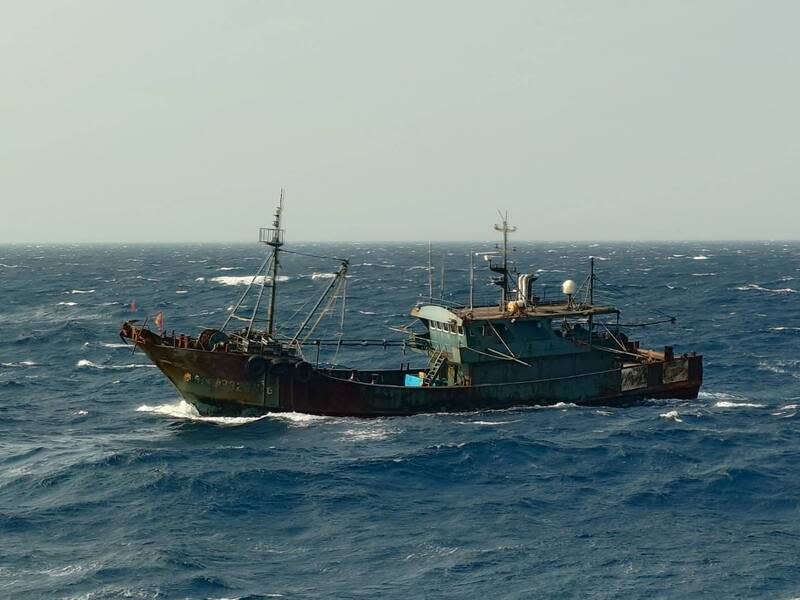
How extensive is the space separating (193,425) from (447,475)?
591 inches

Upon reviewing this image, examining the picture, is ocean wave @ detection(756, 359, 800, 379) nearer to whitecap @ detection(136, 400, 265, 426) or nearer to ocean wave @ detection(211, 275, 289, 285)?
whitecap @ detection(136, 400, 265, 426)

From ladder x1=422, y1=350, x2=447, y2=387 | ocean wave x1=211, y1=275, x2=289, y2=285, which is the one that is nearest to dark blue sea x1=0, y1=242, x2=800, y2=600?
ladder x1=422, y1=350, x2=447, y2=387

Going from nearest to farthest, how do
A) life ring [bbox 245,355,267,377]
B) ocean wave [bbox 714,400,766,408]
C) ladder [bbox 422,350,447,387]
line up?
life ring [bbox 245,355,267,377], ladder [bbox 422,350,447,387], ocean wave [bbox 714,400,766,408]

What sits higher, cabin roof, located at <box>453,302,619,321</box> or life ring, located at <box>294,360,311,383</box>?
cabin roof, located at <box>453,302,619,321</box>

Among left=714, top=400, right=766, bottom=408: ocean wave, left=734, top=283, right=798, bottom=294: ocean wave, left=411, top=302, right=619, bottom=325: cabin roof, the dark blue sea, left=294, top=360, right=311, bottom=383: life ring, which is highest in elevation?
left=411, top=302, right=619, bottom=325: cabin roof

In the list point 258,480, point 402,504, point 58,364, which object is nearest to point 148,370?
point 58,364

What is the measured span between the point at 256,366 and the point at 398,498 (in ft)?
47.9

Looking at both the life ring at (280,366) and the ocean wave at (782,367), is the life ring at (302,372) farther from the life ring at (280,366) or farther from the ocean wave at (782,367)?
the ocean wave at (782,367)

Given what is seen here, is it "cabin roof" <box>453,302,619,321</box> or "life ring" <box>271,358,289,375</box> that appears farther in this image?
"cabin roof" <box>453,302,619,321</box>

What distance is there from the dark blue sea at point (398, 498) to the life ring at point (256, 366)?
2.40 metres

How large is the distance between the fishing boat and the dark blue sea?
1.12 m

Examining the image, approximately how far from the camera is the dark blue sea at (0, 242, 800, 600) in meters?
24.7

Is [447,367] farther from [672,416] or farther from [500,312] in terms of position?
[672,416]

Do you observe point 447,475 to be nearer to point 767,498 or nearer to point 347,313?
point 767,498
